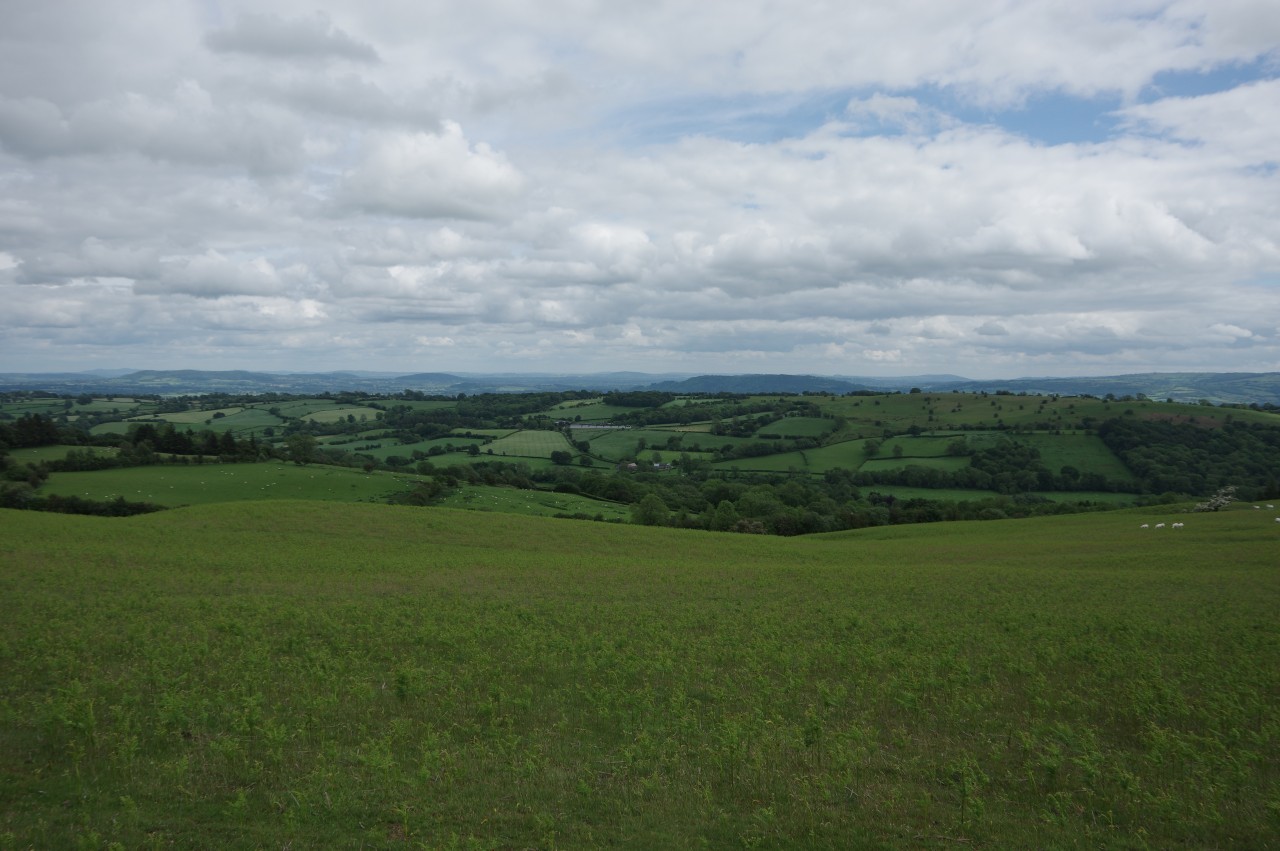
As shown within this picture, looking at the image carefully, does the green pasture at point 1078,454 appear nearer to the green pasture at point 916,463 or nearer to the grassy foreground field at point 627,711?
the green pasture at point 916,463

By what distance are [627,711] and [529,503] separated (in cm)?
6724

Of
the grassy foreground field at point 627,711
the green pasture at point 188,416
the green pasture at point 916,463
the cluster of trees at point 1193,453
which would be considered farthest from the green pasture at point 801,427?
the green pasture at point 188,416

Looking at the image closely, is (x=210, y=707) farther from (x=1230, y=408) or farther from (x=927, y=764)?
(x=1230, y=408)

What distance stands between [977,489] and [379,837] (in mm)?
121726

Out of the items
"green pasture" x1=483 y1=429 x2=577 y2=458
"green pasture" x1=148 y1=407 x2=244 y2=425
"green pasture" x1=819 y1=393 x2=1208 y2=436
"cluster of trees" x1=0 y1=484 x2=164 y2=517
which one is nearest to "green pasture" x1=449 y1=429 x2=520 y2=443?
"green pasture" x1=483 y1=429 x2=577 y2=458

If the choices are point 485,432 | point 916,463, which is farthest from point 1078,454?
point 485,432

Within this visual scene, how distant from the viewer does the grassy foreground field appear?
10.3 metres

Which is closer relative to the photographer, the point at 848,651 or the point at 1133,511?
the point at 848,651

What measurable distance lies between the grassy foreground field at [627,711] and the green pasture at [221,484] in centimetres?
4632

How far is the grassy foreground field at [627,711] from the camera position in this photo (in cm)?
1027

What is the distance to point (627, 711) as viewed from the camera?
48.4ft

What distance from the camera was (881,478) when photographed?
124750 mm

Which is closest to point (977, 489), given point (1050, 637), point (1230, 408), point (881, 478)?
point (881, 478)

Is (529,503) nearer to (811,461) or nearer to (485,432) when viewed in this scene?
(811,461)
